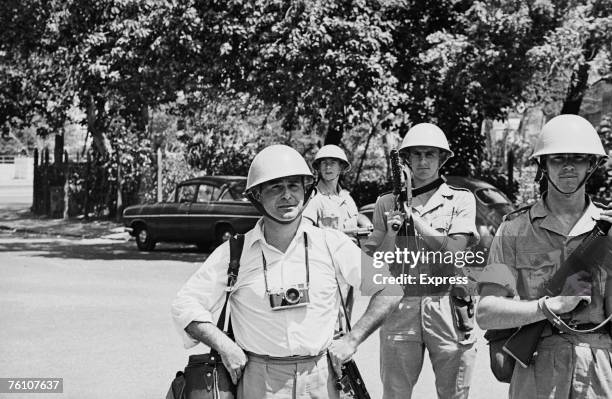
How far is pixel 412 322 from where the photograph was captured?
4797 mm

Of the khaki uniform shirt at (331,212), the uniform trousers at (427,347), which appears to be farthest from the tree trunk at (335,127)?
the uniform trousers at (427,347)

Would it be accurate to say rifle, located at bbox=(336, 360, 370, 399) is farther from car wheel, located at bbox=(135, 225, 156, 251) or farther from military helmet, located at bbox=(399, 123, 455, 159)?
car wheel, located at bbox=(135, 225, 156, 251)

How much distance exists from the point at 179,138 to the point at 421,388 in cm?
2458

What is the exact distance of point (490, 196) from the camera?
15.5 metres

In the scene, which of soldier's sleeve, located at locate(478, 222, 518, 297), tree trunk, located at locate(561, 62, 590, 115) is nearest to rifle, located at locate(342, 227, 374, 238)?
soldier's sleeve, located at locate(478, 222, 518, 297)

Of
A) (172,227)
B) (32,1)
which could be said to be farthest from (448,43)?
(32,1)

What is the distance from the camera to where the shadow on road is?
18.0 metres

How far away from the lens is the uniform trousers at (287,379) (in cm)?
354

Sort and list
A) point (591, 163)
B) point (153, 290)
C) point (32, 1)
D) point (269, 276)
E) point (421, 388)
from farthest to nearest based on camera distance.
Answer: point (32, 1) → point (153, 290) → point (421, 388) → point (269, 276) → point (591, 163)

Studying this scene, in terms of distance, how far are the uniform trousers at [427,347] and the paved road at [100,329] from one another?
1.99 metres

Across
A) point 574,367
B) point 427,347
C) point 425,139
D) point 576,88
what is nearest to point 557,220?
point 574,367

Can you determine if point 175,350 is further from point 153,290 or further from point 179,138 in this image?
point 179,138

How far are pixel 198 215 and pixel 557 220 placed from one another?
15.6 metres

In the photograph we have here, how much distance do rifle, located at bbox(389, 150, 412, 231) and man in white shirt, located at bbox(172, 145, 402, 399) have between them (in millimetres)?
1076
